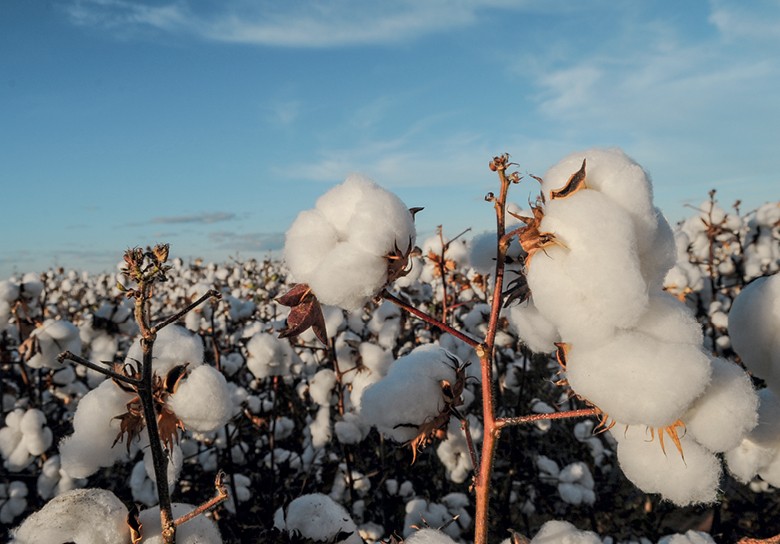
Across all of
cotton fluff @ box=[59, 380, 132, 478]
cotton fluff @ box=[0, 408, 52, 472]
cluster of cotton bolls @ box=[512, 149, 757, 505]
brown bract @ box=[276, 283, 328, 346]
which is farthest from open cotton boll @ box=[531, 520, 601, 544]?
cotton fluff @ box=[0, 408, 52, 472]

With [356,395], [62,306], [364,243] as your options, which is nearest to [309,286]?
[364,243]

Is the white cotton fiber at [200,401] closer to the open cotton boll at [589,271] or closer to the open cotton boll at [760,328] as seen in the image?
the open cotton boll at [589,271]

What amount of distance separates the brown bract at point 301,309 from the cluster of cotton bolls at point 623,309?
53cm

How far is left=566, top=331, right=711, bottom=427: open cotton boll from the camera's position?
3.61ft

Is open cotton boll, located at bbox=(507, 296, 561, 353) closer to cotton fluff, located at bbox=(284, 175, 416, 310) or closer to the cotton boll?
cotton fluff, located at bbox=(284, 175, 416, 310)

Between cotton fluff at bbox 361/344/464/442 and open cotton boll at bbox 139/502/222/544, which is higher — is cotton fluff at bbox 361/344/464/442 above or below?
above

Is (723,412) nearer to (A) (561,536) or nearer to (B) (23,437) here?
(A) (561,536)

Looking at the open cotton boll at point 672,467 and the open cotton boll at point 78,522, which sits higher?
the open cotton boll at point 672,467

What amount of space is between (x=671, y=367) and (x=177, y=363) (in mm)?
1279

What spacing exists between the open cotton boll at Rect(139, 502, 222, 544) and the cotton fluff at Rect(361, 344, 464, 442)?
0.57 metres

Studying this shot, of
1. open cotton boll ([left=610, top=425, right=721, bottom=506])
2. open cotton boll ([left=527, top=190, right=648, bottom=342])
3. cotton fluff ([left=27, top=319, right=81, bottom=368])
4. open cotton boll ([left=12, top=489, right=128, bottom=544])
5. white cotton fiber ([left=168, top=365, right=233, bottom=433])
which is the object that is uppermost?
open cotton boll ([left=527, top=190, right=648, bottom=342])

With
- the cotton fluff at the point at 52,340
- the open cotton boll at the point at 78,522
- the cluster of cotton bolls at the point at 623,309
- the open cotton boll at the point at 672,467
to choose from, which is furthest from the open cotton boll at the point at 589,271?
the cotton fluff at the point at 52,340

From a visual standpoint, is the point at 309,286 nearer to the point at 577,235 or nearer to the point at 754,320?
the point at 577,235

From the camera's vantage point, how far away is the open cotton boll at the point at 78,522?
4.33 ft
